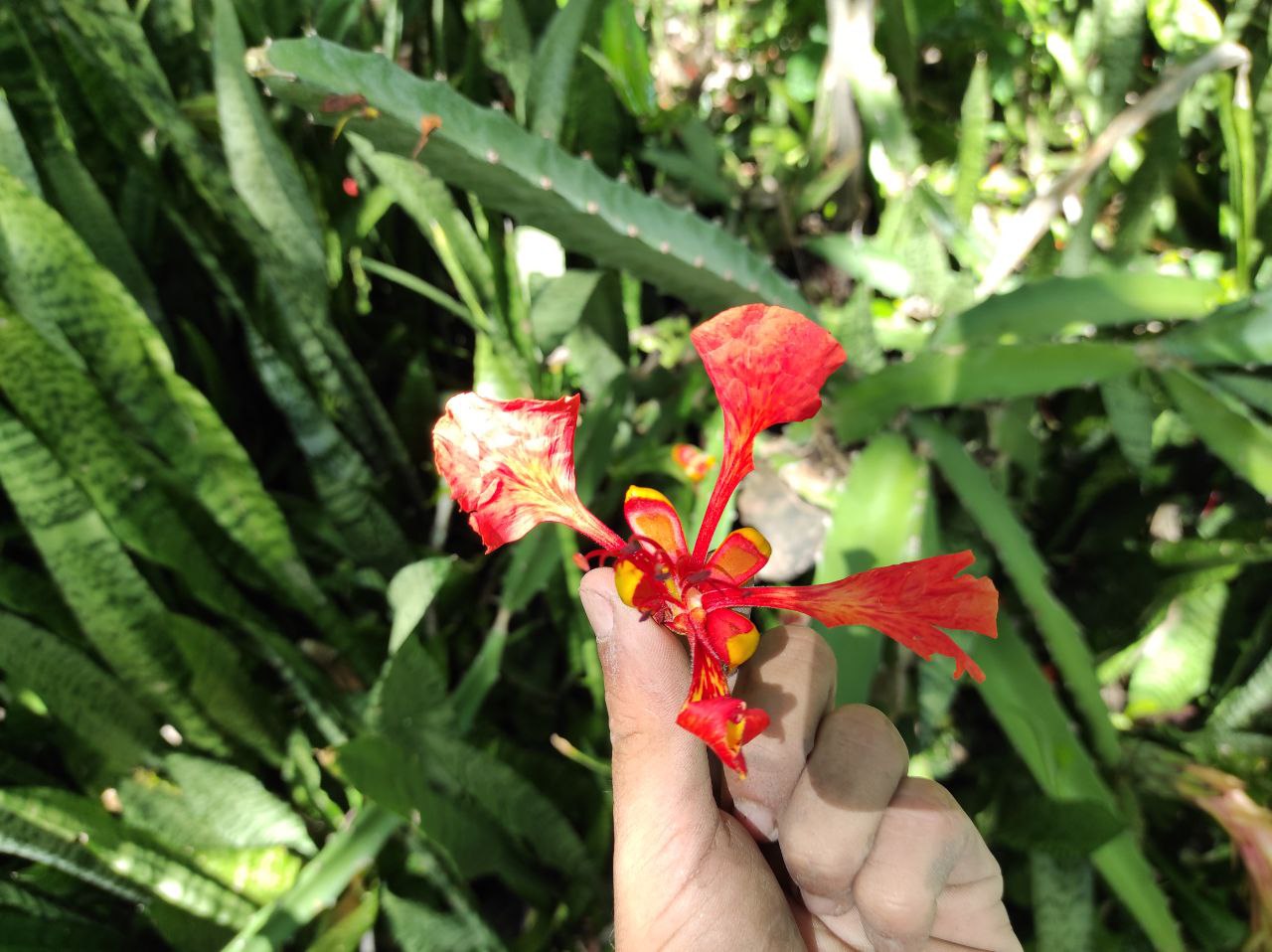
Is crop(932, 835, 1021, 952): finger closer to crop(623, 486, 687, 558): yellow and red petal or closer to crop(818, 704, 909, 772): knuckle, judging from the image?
crop(818, 704, 909, 772): knuckle

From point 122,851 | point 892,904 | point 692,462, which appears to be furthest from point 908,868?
point 122,851

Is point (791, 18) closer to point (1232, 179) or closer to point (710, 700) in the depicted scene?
point (1232, 179)

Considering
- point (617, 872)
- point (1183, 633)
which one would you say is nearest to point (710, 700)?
point (617, 872)

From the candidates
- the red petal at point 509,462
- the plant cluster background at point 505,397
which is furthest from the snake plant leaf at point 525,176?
the red petal at point 509,462

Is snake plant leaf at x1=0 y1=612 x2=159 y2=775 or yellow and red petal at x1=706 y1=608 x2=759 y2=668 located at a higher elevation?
yellow and red petal at x1=706 y1=608 x2=759 y2=668

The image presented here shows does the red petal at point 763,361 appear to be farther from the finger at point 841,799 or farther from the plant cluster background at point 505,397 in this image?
the plant cluster background at point 505,397

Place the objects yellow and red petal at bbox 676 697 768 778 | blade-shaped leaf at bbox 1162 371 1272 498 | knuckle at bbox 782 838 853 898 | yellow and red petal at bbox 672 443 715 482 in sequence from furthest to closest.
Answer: yellow and red petal at bbox 672 443 715 482 → blade-shaped leaf at bbox 1162 371 1272 498 → knuckle at bbox 782 838 853 898 → yellow and red petal at bbox 676 697 768 778

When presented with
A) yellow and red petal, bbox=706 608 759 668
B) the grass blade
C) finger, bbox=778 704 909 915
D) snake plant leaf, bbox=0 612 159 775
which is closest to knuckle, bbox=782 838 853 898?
finger, bbox=778 704 909 915

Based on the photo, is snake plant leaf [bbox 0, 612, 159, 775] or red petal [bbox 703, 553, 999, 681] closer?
red petal [bbox 703, 553, 999, 681]
